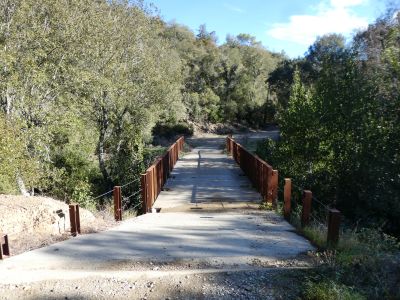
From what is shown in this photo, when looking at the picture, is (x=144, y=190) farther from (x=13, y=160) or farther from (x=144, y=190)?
(x=13, y=160)

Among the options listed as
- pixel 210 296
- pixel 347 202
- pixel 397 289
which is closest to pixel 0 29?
pixel 210 296

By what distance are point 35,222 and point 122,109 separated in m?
14.8

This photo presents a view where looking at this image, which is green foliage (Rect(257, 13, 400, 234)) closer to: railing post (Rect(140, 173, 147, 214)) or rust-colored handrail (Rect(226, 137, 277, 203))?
rust-colored handrail (Rect(226, 137, 277, 203))

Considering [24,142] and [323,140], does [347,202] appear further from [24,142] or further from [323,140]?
[24,142]

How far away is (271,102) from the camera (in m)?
70.8

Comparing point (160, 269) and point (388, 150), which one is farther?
point (388, 150)

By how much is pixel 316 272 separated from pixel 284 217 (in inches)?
191

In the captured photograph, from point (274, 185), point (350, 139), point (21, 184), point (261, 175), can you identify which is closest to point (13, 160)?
point (21, 184)

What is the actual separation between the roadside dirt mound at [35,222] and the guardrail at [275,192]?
401cm

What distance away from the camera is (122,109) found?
886 inches

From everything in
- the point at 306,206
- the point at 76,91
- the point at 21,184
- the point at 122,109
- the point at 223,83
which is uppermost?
the point at 223,83

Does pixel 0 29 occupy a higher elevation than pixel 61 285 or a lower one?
higher

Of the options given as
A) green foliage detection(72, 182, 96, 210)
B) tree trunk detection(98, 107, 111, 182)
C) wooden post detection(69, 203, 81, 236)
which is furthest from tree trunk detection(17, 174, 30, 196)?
tree trunk detection(98, 107, 111, 182)

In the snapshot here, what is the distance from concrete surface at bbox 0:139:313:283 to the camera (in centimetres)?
529
